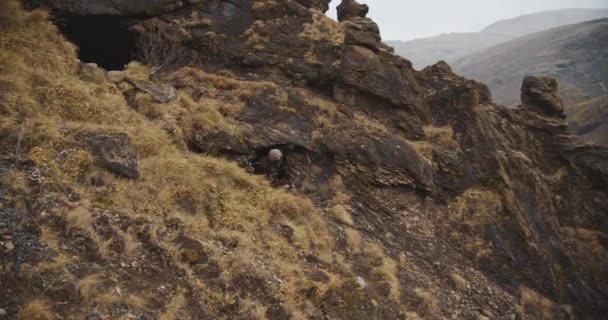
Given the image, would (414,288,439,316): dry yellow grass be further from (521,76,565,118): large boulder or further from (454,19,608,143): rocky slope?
(454,19,608,143): rocky slope

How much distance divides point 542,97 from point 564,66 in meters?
64.1

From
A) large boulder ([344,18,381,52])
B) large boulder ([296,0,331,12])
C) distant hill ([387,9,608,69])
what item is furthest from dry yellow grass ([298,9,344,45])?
distant hill ([387,9,608,69])

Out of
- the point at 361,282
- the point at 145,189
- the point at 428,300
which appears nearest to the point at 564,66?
the point at 428,300

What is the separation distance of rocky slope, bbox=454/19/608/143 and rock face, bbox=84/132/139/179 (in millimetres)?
50099

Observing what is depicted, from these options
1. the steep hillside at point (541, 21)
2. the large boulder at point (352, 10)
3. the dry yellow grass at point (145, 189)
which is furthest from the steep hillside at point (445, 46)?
the dry yellow grass at point (145, 189)

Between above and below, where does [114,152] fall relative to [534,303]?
above

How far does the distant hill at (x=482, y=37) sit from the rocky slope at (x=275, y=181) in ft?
376

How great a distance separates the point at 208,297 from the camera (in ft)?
27.0

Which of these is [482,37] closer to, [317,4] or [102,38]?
[317,4]

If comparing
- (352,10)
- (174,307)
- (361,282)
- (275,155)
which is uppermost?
(352,10)

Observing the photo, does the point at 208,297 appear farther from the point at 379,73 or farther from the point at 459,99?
the point at 459,99

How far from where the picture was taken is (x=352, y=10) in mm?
20812

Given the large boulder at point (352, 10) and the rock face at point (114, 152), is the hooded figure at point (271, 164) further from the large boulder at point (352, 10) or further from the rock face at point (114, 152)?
the large boulder at point (352, 10)

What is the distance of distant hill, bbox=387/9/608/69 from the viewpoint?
145 m
